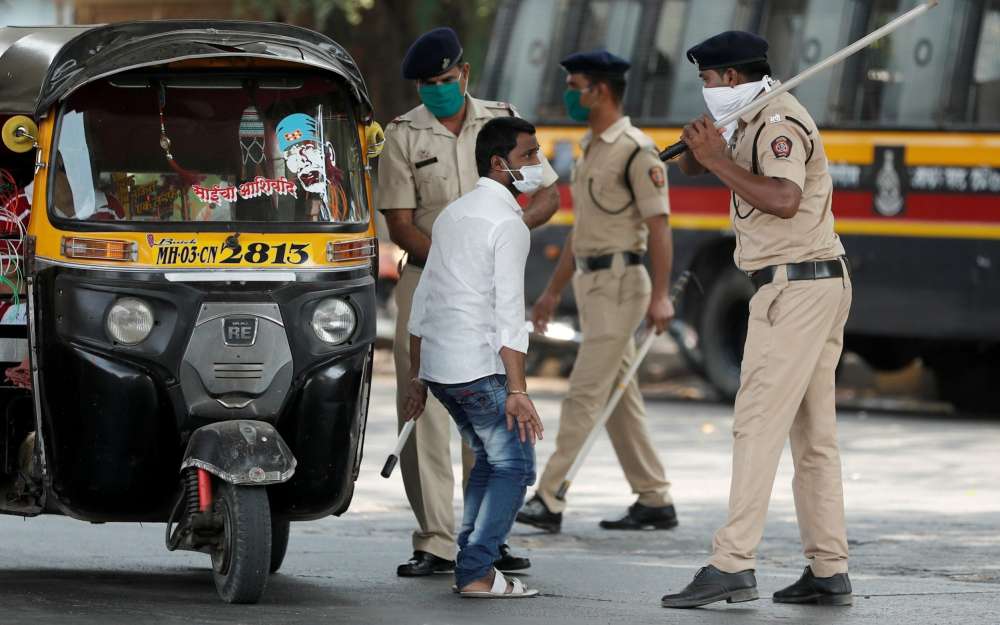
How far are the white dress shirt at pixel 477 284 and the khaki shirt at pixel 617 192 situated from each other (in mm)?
2140

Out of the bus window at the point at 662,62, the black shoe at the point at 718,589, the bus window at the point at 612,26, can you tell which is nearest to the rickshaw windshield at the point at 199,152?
the black shoe at the point at 718,589

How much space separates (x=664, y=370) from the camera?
1892cm

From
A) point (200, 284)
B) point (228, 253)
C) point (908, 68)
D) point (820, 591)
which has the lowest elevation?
point (820, 591)

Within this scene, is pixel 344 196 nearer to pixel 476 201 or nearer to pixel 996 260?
pixel 476 201

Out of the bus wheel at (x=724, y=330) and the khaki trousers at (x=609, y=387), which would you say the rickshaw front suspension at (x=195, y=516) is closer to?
Result: the khaki trousers at (x=609, y=387)

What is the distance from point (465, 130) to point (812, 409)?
1.93 m

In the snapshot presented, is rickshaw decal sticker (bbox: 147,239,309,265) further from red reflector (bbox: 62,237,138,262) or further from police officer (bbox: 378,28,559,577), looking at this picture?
police officer (bbox: 378,28,559,577)

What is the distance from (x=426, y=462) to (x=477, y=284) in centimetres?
119

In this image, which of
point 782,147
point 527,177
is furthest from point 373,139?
point 782,147

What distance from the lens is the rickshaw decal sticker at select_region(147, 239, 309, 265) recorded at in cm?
711

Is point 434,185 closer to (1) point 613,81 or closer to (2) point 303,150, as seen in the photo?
(2) point 303,150

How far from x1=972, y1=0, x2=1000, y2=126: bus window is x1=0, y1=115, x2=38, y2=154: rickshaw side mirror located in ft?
29.9

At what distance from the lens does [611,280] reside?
9.66 meters

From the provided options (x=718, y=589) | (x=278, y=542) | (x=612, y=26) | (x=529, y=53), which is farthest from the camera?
(x=529, y=53)
